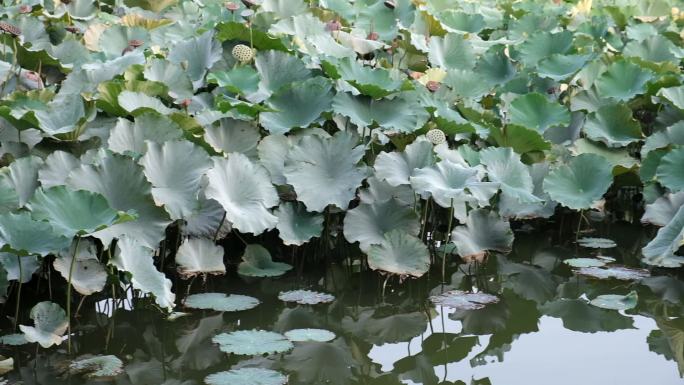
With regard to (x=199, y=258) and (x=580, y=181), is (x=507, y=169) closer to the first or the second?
(x=580, y=181)

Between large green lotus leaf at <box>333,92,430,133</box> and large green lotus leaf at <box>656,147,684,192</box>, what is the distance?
1.00 meters

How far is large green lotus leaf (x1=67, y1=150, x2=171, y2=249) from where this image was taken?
284 cm

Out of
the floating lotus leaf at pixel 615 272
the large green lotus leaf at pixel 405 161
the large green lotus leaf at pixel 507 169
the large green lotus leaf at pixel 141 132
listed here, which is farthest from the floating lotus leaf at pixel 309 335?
the floating lotus leaf at pixel 615 272

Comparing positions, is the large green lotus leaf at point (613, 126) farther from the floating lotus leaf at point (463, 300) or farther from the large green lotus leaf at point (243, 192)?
the large green lotus leaf at point (243, 192)

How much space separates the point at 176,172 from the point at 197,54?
3.00ft

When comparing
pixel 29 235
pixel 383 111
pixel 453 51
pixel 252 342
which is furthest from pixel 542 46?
pixel 29 235

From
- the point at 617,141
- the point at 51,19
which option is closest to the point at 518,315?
the point at 617,141

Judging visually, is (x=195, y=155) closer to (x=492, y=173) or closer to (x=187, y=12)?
(x=492, y=173)

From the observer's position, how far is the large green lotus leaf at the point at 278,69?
3.64 meters

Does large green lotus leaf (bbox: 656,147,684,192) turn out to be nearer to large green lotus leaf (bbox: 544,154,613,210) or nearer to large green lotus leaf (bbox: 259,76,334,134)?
large green lotus leaf (bbox: 544,154,613,210)

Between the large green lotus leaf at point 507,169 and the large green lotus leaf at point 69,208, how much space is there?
4.77 feet

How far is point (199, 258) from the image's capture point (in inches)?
122

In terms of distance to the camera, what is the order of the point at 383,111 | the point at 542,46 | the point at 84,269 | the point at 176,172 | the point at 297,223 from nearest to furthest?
the point at 84,269 → the point at 176,172 → the point at 297,223 → the point at 383,111 → the point at 542,46

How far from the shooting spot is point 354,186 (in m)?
3.28
